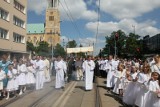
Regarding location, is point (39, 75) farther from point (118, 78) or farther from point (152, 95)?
point (152, 95)

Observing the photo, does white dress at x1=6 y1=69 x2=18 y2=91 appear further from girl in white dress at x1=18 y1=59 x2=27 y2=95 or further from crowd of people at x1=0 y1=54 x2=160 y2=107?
girl in white dress at x1=18 y1=59 x2=27 y2=95

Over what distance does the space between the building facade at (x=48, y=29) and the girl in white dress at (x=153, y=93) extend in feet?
451

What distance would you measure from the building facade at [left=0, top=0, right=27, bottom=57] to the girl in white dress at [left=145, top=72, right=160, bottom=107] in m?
39.2

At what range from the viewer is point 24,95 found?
16984 millimetres

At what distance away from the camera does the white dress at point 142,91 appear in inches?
448

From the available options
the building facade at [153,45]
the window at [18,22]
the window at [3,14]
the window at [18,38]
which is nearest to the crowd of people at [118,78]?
the window at [3,14]

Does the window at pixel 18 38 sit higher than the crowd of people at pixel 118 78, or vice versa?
the window at pixel 18 38

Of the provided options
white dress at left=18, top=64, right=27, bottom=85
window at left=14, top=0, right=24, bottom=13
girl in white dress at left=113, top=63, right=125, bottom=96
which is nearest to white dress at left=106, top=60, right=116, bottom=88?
girl in white dress at left=113, top=63, right=125, bottom=96

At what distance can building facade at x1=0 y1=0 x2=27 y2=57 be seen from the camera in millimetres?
51531

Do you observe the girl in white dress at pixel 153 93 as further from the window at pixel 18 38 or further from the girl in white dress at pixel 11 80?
the window at pixel 18 38

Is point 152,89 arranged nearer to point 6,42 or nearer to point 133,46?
point 6,42

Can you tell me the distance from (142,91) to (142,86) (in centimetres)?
22

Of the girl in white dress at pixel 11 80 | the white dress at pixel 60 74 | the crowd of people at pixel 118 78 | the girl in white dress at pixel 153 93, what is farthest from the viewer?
the white dress at pixel 60 74

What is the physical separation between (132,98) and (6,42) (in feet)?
137
